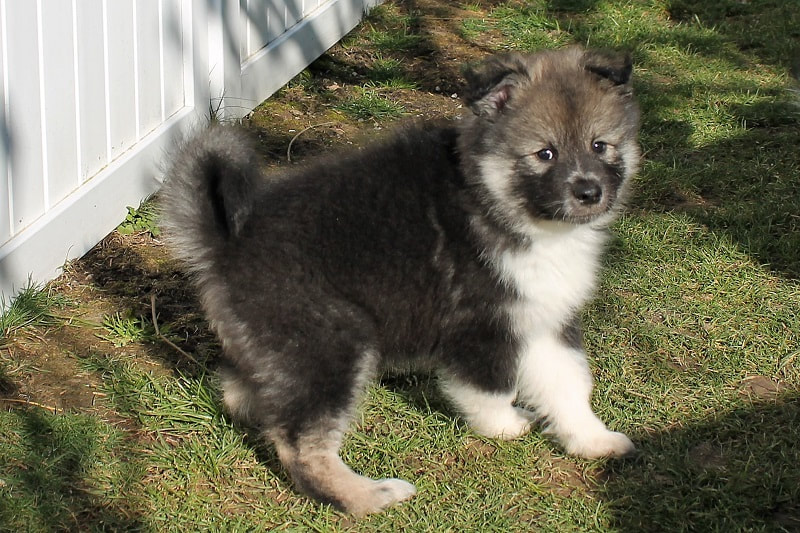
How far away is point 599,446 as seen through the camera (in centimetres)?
346

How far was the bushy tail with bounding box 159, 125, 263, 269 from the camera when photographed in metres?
3.03

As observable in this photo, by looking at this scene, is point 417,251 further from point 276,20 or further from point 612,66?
point 276,20

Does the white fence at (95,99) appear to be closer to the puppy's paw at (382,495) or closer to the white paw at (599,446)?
the puppy's paw at (382,495)

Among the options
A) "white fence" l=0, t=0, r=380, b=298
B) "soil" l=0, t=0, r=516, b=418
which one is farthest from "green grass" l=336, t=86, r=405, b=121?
"white fence" l=0, t=0, r=380, b=298

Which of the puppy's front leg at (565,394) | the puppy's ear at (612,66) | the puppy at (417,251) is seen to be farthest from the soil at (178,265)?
the puppy's ear at (612,66)

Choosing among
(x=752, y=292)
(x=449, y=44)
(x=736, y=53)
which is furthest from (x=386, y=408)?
(x=736, y=53)

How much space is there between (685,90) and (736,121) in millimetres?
497

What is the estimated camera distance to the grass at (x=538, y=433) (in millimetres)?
3246

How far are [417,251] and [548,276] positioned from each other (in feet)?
1.42

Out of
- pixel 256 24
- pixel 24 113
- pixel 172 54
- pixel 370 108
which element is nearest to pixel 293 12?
pixel 256 24

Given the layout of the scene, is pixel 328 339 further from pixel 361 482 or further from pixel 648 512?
pixel 648 512

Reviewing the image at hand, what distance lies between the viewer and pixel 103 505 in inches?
128

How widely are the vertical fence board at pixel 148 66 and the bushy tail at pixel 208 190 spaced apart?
182cm

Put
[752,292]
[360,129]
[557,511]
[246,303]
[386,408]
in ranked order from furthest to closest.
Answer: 1. [360,129]
2. [752,292]
3. [386,408]
4. [557,511]
5. [246,303]
